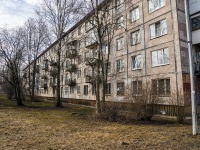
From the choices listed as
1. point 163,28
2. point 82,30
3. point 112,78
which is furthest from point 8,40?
point 163,28

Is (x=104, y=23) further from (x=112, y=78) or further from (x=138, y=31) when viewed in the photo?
(x=112, y=78)

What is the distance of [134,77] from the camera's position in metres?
21.7

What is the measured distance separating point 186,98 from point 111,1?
9799 millimetres

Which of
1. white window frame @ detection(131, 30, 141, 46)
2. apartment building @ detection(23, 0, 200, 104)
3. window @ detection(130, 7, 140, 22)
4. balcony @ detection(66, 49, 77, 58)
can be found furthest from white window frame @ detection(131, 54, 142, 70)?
balcony @ detection(66, 49, 77, 58)

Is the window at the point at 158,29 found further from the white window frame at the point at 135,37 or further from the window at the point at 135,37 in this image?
the window at the point at 135,37

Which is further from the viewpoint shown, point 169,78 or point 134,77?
point 134,77

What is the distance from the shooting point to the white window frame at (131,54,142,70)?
2162 cm

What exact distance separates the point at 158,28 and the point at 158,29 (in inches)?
4.5

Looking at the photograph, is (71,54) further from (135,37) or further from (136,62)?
(136,62)

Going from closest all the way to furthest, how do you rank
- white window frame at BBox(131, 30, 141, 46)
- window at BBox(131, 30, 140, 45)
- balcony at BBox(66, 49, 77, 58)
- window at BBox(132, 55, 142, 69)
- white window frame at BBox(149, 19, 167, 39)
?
white window frame at BBox(149, 19, 167, 39)
window at BBox(132, 55, 142, 69)
white window frame at BBox(131, 30, 141, 46)
window at BBox(131, 30, 140, 45)
balcony at BBox(66, 49, 77, 58)

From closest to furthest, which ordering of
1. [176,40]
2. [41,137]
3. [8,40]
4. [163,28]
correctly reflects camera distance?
[41,137] < [176,40] < [163,28] < [8,40]

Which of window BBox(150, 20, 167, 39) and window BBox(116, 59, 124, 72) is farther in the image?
window BBox(116, 59, 124, 72)

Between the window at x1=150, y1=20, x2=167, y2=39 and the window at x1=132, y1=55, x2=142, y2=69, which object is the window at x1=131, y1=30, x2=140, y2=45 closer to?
the window at x1=132, y1=55, x2=142, y2=69

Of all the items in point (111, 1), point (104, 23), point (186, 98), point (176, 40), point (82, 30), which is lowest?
point (186, 98)
